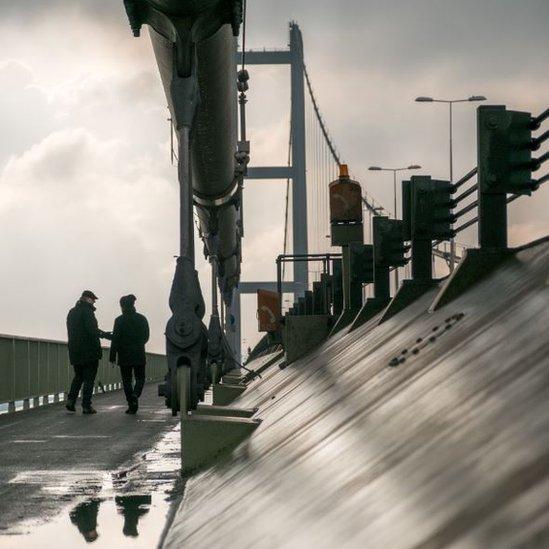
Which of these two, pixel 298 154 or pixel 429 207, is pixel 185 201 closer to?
pixel 429 207

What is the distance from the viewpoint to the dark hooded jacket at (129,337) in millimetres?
17547

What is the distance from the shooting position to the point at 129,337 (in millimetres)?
17547

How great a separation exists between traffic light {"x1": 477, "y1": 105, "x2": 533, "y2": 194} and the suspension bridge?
0.04 feet

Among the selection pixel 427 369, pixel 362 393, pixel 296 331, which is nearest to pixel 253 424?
pixel 362 393

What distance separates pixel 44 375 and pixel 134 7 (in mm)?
16450

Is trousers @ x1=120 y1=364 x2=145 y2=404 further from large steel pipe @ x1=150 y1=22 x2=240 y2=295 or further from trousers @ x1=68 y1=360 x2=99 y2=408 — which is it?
large steel pipe @ x1=150 y1=22 x2=240 y2=295

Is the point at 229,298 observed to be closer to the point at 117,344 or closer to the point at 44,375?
the point at 44,375

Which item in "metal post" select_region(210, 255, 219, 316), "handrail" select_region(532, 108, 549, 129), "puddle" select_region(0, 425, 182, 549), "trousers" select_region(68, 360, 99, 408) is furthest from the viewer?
"metal post" select_region(210, 255, 219, 316)

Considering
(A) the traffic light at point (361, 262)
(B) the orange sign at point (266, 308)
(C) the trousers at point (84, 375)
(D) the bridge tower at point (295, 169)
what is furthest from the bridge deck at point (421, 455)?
(D) the bridge tower at point (295, 169)

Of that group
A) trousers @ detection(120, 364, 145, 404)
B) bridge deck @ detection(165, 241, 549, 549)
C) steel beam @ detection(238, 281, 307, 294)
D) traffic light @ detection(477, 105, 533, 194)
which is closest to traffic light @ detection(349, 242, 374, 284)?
trousers @ detection(120, 364, 145, 404)

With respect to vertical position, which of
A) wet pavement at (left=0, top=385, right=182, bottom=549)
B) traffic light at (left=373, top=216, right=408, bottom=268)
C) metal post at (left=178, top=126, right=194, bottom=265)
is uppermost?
traffic light at (left=373, top=216, right=408, bottom=268)

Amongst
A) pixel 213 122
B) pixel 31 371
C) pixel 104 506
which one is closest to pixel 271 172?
pixel 31 371

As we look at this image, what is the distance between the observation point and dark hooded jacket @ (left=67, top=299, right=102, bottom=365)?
17.8 metres

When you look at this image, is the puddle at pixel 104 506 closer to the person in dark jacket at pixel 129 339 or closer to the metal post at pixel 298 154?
the person in dark jacket at pixel 129 339
